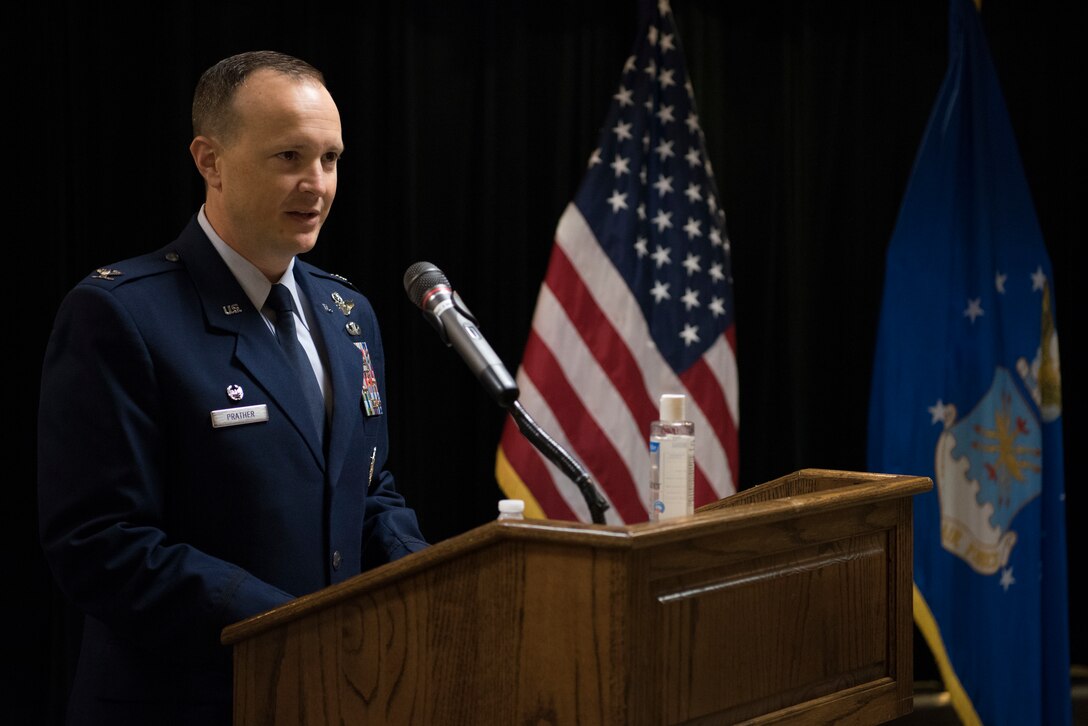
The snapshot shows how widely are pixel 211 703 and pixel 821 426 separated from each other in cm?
287

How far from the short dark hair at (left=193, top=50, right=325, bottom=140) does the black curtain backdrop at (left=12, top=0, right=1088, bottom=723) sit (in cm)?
152

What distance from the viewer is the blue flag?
3.68 metres

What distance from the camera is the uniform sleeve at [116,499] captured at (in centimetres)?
139

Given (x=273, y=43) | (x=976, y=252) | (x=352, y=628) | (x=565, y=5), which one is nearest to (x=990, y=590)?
(x=976, y=252)

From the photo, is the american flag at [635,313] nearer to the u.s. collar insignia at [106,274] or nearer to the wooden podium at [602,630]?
the u.s. collar insignia at [106,274]

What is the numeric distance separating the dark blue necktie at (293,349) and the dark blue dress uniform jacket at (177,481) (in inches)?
1.0

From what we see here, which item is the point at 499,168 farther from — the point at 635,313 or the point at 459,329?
the point at 459,329

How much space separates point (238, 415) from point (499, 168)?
2.17 m

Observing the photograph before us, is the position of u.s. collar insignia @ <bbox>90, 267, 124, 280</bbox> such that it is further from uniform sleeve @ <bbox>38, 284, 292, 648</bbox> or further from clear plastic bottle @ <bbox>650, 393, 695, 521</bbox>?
clear plastic bottle @ <bbox>650, 393, 695, 521</bbox>

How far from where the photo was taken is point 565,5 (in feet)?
12.1

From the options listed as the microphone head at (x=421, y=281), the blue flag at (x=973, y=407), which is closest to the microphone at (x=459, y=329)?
the microphone head at (x=421, y=281)

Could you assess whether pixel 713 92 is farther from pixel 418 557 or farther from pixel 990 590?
pixel 418 557

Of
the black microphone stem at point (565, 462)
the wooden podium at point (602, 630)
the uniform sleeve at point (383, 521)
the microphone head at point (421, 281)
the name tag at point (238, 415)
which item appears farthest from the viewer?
the uniform sleeve at point (383, 521)

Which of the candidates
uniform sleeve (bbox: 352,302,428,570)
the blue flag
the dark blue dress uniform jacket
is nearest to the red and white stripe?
the blue flag
